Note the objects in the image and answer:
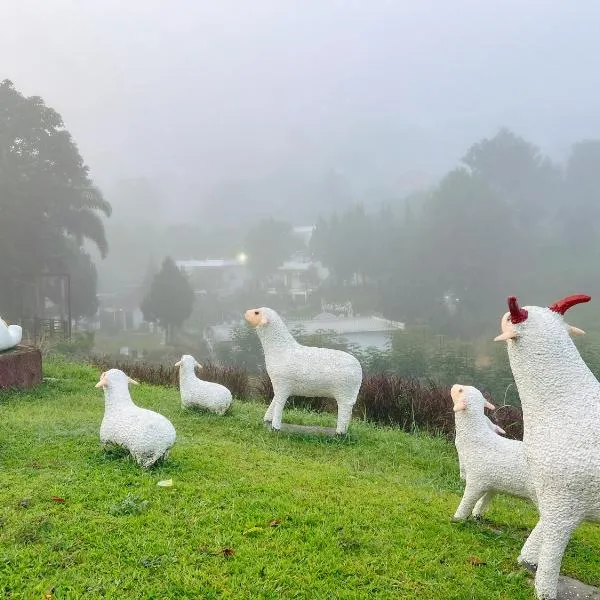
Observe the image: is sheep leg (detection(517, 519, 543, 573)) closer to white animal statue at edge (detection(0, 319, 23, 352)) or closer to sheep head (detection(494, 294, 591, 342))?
sheep head (detection(494, 294, 591, 342))

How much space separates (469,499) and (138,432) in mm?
1823

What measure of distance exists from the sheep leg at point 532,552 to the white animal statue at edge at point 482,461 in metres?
0.20

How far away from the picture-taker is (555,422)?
2.19 meters

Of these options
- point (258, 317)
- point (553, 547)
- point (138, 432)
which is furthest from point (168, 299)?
point (553, 547)

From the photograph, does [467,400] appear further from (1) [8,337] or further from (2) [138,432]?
(1) [8,337]

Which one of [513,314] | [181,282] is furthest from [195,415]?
[181,282]

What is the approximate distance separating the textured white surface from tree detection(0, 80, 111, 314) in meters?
11.2

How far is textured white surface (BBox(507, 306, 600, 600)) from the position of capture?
6.92 ft

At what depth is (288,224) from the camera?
523 inches

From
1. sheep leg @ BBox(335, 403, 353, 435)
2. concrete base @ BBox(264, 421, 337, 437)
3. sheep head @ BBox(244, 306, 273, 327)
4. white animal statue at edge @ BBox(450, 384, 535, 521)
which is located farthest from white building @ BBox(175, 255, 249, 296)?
white animal statue at edge @ BBox(450, 384, 535, 521)

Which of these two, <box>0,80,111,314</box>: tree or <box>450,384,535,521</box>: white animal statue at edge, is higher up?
<box>0,80,111,314</box>: tree

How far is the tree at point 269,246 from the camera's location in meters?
12.7

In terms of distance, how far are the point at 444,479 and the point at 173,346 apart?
8362 mm

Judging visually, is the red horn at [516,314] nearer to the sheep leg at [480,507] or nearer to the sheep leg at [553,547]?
the sheep leg at [553,547]
